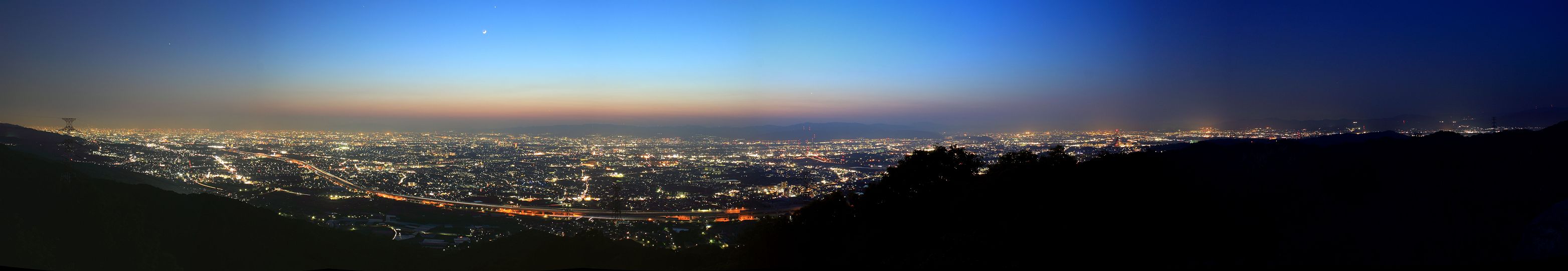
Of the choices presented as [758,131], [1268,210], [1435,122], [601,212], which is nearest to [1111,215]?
[1268,210]

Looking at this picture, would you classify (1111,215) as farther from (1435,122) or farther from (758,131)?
(758,131)

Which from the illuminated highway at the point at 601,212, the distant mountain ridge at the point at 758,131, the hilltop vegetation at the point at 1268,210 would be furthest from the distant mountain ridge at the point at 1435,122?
the distant mountain ridge at the point at 758,131

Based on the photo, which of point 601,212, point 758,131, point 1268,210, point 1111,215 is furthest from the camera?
point 758,131

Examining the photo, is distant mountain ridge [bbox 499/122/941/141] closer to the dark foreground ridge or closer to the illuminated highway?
the illuminated highway

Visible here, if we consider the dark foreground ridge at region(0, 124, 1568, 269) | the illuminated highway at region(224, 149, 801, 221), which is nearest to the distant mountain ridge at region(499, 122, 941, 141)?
the illuminated highway at region(224, 149, 801, 221)

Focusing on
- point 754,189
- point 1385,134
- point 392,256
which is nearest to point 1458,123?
point 1385,134
